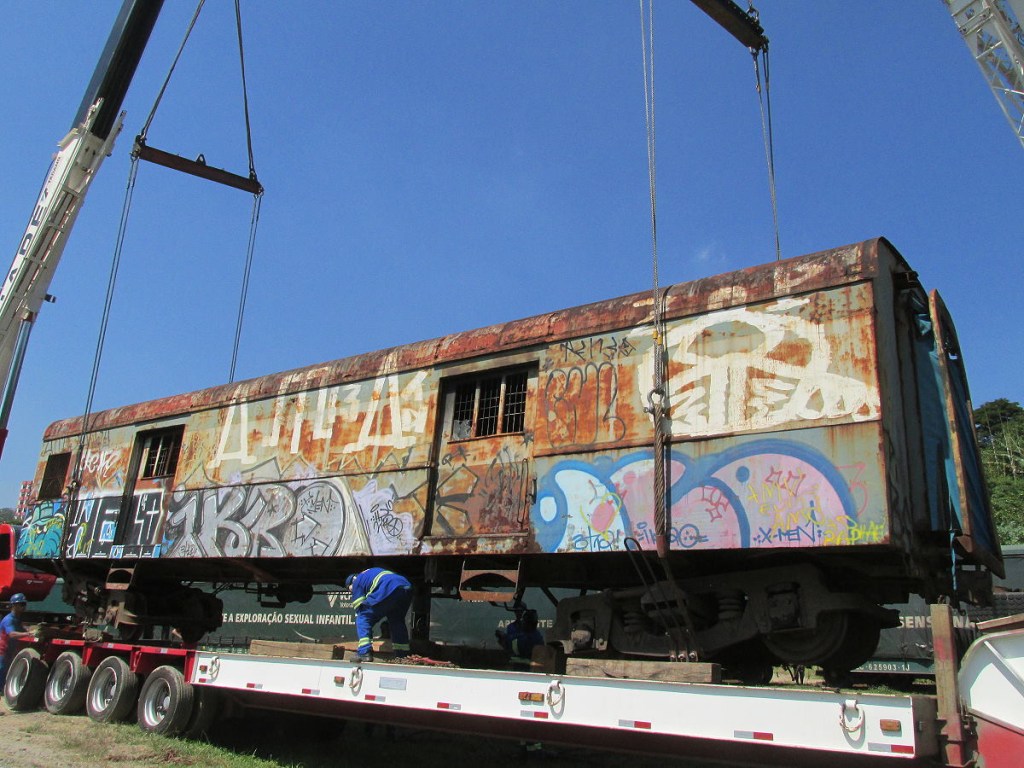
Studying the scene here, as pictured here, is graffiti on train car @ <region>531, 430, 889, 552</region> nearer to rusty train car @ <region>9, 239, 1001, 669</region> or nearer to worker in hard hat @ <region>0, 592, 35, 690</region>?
rusty train car @ <region>9, 239, 1001, 669</region>

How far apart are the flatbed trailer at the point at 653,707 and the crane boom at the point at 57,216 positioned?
5.56 m

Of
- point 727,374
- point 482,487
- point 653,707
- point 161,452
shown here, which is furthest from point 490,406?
point 161,452

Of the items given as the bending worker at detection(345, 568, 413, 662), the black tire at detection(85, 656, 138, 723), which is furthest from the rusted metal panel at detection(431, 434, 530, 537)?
the black tire at detection(85, 656, 138, 723)

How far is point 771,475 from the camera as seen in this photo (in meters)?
6.57

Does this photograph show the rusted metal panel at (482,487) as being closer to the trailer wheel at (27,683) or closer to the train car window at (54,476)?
the trailer wheel at (27,683)

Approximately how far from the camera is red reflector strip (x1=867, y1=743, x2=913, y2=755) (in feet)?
14.6

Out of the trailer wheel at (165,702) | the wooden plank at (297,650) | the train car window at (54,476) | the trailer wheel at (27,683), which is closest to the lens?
the wooden plank at (297,650)

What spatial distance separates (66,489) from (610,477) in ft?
33.8

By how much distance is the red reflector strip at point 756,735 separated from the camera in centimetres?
489

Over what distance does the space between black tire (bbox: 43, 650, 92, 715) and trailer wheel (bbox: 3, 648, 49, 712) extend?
0.22 meters

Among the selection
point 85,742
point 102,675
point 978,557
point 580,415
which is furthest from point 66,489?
point 978,557

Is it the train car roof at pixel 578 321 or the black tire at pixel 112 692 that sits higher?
the train car roof at pixel 578 321

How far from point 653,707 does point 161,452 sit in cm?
960

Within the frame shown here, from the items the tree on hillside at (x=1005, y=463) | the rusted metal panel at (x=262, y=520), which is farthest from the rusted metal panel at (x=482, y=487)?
the tree on hillside at (x=1005, y=463)
